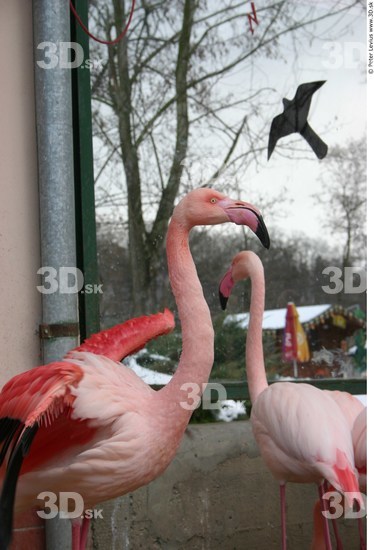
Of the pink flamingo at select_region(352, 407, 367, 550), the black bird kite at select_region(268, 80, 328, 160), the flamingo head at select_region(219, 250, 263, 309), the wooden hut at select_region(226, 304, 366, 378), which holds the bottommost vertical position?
the pink flamingo at select_region(352, 407, 367, 550)

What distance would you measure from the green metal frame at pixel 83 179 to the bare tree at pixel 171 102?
533 millimetres

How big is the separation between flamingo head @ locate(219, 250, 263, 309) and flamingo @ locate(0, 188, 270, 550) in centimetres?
115

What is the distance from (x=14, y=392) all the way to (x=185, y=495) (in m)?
→ 1.74

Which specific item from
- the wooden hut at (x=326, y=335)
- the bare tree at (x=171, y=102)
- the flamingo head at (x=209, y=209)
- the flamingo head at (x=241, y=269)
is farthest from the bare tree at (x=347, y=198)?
the flamingo head at (x=209, y=209)

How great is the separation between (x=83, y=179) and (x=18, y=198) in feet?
1.37

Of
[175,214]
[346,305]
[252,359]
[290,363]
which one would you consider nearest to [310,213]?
[346,305]

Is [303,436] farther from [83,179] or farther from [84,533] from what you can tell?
[83,179]

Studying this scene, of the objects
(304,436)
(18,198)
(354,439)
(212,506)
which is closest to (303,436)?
(304,436)

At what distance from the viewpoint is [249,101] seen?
595 centimetres

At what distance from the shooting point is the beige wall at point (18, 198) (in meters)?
4.49

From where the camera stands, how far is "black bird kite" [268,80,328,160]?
5.91 m

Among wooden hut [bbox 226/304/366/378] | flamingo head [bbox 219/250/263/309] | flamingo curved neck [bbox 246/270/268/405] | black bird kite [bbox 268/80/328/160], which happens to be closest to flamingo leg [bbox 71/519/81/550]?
flamingo curved neck [bbox 246/270/268/405]

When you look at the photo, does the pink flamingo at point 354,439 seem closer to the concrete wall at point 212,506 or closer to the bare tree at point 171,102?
the concrete wall at point 212,506

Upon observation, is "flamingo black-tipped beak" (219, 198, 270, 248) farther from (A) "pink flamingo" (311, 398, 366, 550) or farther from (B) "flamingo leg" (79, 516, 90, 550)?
(B) "flamingo leg" (79, 516, 90, 550)
